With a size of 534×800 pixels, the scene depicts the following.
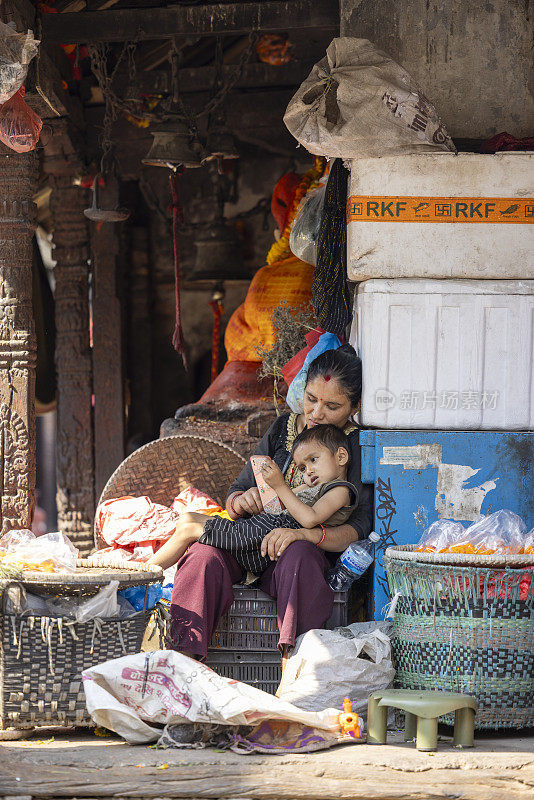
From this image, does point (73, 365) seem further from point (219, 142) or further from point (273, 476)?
point (273, 476)

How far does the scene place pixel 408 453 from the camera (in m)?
3.93

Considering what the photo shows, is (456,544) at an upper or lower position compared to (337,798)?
upper

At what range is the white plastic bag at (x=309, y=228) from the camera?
5004 mm

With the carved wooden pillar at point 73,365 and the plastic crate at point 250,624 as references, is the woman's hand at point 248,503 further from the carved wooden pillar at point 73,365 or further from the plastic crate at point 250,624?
the carved wooden pillar at point 73,365

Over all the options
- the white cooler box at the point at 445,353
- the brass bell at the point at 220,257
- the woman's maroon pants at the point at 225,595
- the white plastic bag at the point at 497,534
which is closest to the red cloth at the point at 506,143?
the white cooler box at the point at 445,353

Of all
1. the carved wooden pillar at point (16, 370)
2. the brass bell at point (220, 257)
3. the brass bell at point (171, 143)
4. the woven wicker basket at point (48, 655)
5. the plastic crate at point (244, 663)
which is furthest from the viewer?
the brass bell at point (220, 257)

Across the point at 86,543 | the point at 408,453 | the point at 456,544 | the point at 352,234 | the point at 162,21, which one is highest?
the point at 162,21

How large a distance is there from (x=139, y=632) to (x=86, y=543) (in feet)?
11.5

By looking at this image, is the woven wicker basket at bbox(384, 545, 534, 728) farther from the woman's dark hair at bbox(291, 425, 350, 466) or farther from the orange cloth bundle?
the orange cloth bundle

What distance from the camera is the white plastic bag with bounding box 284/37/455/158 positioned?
3992 mm

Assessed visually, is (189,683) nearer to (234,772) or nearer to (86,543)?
(234,772)

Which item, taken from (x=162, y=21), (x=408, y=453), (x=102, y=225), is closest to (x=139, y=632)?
(x=408, y=453)

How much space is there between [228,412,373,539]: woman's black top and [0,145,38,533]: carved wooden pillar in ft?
3.57

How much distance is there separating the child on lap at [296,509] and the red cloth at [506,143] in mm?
1284
